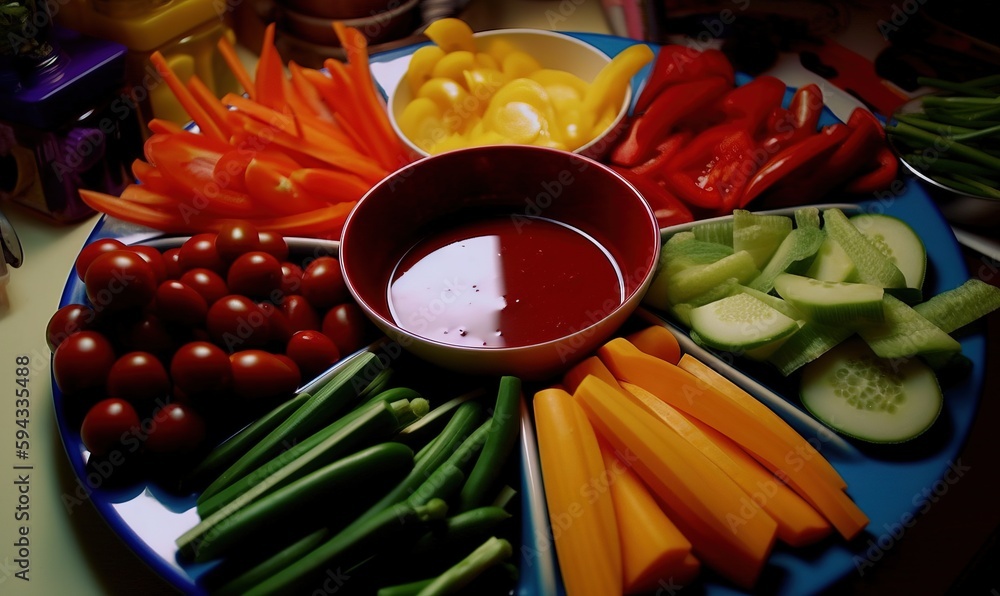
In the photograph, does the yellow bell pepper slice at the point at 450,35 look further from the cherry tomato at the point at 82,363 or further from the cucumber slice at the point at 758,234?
the cherry tomato at the point at 82,363

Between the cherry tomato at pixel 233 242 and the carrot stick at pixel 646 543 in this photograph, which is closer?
the carrot stick at pixel 646 543

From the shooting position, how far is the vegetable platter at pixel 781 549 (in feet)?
4.30

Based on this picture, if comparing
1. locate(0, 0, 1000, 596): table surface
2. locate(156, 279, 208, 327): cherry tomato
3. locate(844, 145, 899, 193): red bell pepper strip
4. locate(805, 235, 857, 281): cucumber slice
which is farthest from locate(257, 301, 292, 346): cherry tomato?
locate(844, 145, 899, 193): red bell pepper strip

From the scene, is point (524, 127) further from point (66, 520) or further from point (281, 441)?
point (66, 520)

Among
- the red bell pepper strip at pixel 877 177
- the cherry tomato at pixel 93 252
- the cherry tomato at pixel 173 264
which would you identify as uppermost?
the cherry tomato at pixel 93 252

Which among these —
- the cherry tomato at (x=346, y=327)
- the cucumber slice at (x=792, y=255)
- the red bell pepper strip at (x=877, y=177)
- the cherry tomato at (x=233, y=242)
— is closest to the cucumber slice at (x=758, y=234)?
the cucumber slice at (x=792, y=255)

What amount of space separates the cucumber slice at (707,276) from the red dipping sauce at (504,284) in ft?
0.44

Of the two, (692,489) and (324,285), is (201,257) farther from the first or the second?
(692,489)

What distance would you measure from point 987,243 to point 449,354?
5.05 feet

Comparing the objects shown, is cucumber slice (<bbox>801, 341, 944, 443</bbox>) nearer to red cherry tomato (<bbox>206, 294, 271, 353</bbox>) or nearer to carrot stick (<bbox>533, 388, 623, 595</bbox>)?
carrot stick (<bbox>533, 388, 623, 595</bbox>)

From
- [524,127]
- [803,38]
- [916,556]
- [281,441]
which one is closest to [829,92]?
[803,38]

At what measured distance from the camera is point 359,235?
187 centimetres

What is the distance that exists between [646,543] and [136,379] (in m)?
0.99

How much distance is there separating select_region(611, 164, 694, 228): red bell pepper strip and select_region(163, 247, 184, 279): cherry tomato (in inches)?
43.6
